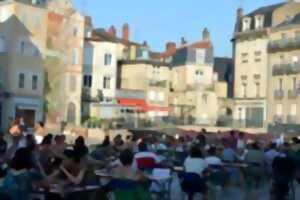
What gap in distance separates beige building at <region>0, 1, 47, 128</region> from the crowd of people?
3924 centimetres

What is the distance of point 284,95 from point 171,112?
14.5 meters

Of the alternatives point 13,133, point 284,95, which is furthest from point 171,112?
point 13,133

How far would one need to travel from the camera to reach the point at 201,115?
259ft

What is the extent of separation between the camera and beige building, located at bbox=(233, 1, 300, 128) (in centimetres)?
7238

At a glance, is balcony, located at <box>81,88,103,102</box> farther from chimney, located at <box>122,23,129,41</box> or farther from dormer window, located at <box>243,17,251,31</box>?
dormer window, located at <box>243,17,251,31</box>

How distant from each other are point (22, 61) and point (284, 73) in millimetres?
25800

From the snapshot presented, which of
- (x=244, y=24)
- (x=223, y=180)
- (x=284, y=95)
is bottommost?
(x=223, y=180)

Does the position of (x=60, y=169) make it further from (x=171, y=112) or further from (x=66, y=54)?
(x=171, y=112)

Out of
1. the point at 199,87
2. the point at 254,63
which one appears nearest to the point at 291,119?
the point at 254,63

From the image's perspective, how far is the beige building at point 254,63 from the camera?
72375 mm

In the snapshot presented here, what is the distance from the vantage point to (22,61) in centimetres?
6134

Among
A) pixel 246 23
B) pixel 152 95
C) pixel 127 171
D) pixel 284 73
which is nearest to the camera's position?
pixel 127 171

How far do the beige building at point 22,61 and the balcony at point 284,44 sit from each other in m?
23.3

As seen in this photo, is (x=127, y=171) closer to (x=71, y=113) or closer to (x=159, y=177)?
(x=159, y=177)
